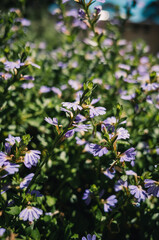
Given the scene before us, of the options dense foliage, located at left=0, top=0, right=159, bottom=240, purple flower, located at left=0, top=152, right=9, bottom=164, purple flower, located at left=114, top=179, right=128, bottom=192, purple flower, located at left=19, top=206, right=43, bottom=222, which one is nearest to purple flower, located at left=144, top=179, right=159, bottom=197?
dense foliage, located at left=0, top=0, right=159, bottom=240

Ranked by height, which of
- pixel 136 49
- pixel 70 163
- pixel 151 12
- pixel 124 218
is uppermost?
pixel 151 12

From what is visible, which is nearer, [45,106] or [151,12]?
[45,106]

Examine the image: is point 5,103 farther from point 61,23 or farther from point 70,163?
point 61,23

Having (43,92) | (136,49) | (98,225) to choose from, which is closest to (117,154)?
(98,225)

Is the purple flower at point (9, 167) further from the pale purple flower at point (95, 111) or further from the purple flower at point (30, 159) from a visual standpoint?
the pale purple flower at point (95, 111)

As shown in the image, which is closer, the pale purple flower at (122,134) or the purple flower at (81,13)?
the pale purple flower at (122,134)

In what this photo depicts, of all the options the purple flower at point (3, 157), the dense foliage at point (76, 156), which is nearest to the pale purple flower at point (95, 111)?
the dense foliage at point (76, 156)

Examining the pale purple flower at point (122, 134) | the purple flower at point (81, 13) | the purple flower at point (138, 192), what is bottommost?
the purple flower at point (138, 192)

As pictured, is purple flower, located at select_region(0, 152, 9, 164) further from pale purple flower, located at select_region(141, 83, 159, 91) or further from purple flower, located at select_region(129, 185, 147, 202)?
pale purple flower, located at select_region(141, 83, 159, 91)
